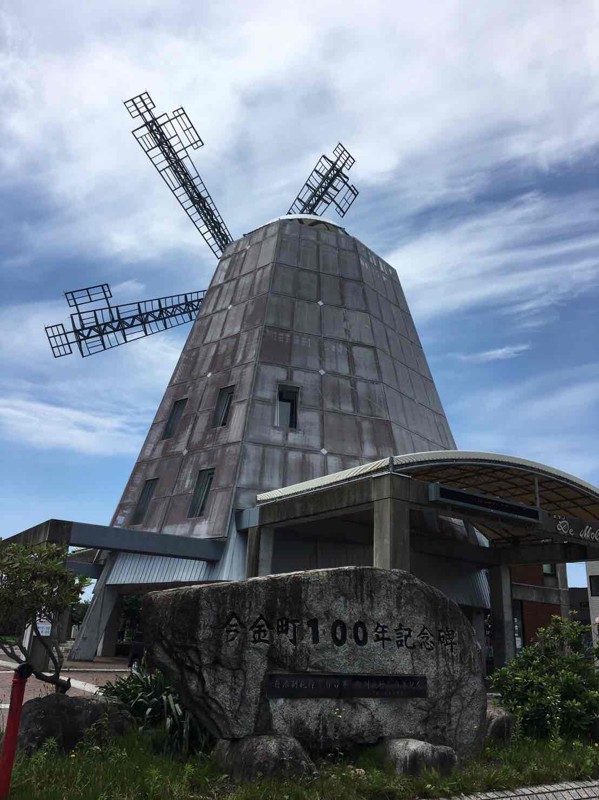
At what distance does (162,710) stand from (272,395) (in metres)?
19.4

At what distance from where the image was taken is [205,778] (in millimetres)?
8656

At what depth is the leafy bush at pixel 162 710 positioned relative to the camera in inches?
404

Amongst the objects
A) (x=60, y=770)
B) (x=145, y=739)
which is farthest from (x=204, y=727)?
(x=60, y=770)

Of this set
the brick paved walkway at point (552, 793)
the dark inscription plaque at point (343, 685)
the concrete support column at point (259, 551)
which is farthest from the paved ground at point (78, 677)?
the brick paved walkway at point (552, 793)

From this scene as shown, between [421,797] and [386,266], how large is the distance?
1407 inches

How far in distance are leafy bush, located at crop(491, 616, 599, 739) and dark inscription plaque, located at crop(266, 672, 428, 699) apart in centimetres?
339

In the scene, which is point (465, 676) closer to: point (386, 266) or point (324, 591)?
point (324, 591)

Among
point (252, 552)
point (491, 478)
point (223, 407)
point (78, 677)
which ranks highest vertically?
point (223, 407)

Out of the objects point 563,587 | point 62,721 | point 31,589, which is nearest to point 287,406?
point 563,587

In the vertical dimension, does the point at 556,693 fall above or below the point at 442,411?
below

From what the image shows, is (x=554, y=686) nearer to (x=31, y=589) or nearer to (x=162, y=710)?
(x=162, y=710)

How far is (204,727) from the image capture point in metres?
10.0

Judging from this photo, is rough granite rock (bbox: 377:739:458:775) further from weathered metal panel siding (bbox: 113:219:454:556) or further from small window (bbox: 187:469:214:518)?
small window (bbox: 187:469:214:518)

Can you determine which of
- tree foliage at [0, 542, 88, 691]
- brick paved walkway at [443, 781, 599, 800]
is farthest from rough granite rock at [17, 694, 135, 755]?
brick paved walkway at [443, 781, 599, 800]
